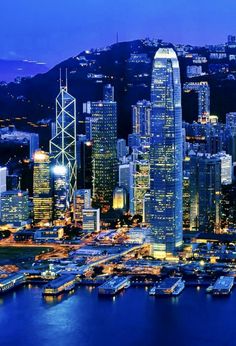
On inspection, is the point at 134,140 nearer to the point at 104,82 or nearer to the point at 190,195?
the point at 104,82

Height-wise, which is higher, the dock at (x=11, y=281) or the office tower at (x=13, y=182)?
the office tower at (x=13, y=182)

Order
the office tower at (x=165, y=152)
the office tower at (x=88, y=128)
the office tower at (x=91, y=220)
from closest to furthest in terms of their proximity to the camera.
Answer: the office tower at (x=165, y=152) < the office tower at (x=91, y=220) < the office tower at (x=88, y=128)

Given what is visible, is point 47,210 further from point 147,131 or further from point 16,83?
point 147,131

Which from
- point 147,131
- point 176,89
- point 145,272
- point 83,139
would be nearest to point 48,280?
point 145,272

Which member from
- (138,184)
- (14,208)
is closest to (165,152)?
(138,184)

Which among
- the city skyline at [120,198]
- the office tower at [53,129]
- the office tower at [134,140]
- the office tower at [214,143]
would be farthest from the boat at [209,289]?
the office tower at [214,143]

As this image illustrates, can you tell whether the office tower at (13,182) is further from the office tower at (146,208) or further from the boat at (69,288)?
the boat at (69,288)
